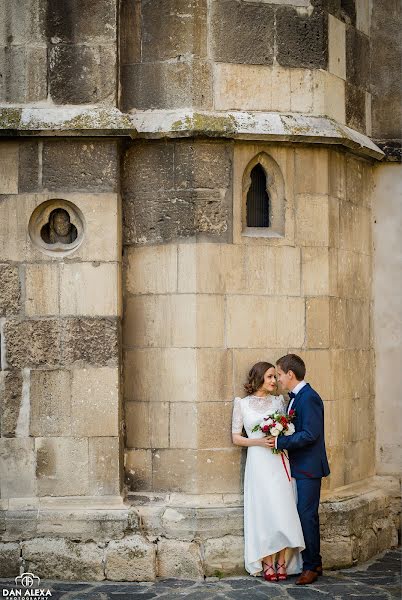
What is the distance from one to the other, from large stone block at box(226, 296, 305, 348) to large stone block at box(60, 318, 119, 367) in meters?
0.97

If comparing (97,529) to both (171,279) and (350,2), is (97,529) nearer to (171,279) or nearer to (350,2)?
(171,279)

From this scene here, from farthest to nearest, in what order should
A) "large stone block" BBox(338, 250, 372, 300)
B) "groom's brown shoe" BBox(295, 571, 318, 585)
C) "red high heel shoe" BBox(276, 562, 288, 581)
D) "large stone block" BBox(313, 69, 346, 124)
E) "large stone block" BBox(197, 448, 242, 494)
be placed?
1. "large stone block" BBox(338, 250, 372, 300)
2. "large stone block" BBox(313, 69, 346, 124)
3. "large stone block" BBox(197, 448, 242, 494)
4. "red high heel shoe" BBox(276, 562, 288, 581)
5. "groom's brown shoe" BBox(295, 571, 318, 585)

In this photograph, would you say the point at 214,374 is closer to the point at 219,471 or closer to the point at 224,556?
the point at 219,471

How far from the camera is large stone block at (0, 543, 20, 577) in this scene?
803 centimetres

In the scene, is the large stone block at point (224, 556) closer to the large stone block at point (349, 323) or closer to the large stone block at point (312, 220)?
the large stone block at point (349, 323)

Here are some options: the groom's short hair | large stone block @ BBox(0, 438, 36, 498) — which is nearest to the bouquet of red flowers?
the groom's short hair

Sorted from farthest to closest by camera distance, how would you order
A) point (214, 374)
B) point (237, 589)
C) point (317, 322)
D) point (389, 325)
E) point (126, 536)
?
point (389, 325) < point (317, 322) < point (214, 374) < point (126, 536) < point (237, 589)

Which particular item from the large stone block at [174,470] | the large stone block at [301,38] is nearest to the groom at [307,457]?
the large stone block at [174,470]

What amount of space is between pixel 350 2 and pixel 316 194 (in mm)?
1939

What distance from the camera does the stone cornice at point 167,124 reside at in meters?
8.10

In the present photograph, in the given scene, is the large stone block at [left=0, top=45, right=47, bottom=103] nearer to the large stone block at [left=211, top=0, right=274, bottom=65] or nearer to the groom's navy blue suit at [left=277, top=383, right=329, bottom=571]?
the large stone block at [left=211, top=0, right=274, bottom=65]

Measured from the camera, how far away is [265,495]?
797 centimetres

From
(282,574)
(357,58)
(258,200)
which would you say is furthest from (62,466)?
(357,58)

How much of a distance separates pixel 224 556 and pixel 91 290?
2.43 metres
